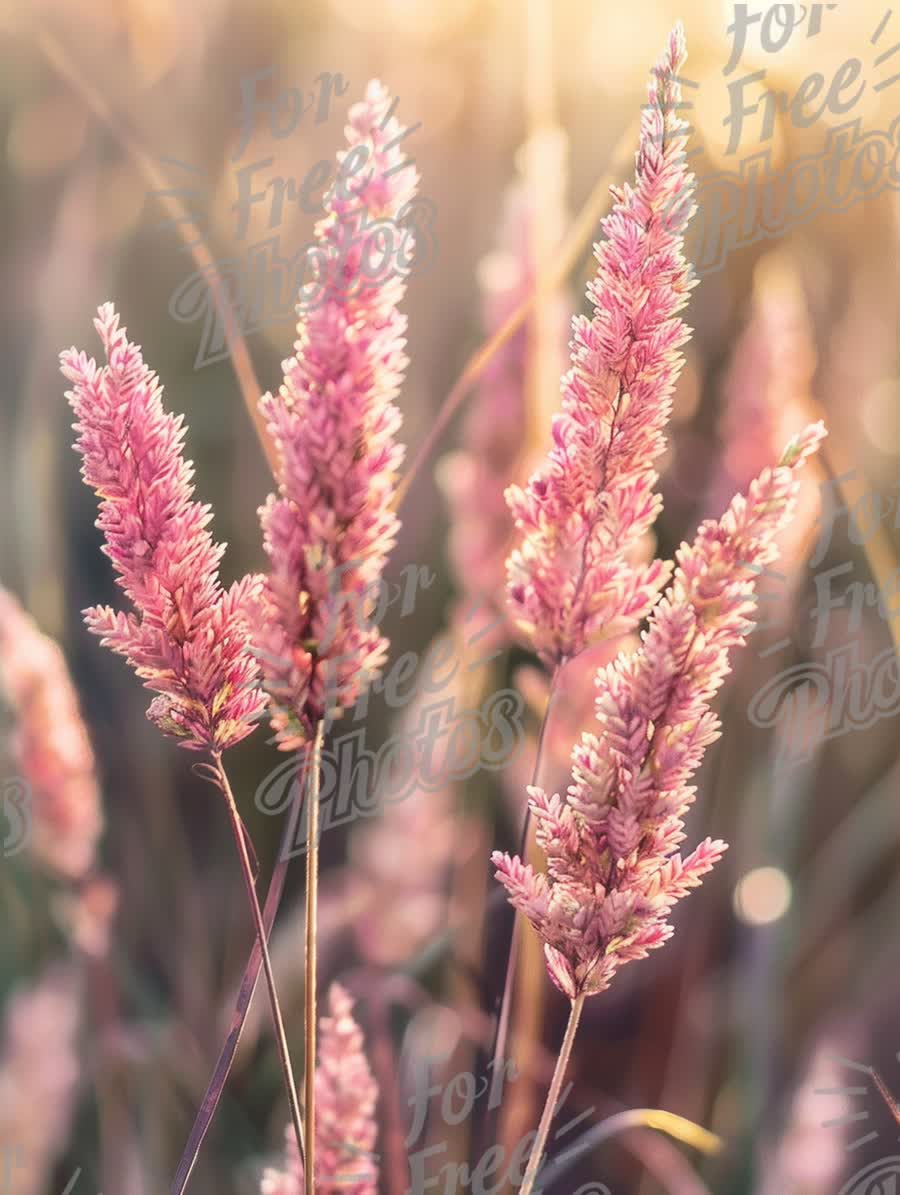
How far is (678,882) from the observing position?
0.30 m

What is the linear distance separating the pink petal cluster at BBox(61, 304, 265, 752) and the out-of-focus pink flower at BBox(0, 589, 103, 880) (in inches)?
8.1

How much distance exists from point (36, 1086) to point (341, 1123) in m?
0.24

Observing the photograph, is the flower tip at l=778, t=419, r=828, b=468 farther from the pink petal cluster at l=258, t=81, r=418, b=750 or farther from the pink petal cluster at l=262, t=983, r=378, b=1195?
the pink petal cluster at l=262, t=983, r=378, b=1195

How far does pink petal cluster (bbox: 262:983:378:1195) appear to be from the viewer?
0.35 metres

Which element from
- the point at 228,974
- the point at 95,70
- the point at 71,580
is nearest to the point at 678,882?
the point at 228,974

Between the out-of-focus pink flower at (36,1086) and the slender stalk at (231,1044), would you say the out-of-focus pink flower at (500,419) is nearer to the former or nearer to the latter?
the slender stalk at (231,1044)

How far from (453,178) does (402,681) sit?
1.02 feet

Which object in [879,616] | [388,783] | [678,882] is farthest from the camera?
[879,616]

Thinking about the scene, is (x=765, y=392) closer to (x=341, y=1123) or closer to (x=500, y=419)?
(x=500, y=419)

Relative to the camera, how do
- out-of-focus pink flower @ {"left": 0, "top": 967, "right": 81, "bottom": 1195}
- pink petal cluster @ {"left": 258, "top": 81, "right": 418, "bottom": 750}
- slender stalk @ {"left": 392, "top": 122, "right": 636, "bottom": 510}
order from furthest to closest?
out-of-focus pink flower @ {"left": 0, "top": 967, "right": 81, "bottom": 1195}
slender stalk @ {"left": 392, "top": 122, "right": 636, "bottom": 510}
pink petal cluster @ {"left": 258, "top": 81, "right": 418, "bottom": 750}

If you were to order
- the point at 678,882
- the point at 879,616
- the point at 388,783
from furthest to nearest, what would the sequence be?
1. the point at 879,616
2. the point at 388,783
3. the point at 678,882

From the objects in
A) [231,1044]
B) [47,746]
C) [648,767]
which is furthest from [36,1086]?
[648,767]

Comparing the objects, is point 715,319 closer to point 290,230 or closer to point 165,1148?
point 290,230

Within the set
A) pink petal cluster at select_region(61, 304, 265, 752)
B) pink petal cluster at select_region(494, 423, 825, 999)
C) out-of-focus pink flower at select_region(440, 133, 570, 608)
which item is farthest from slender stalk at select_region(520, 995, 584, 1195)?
out-of-focus pink flower at select_region(440, 133, 570, 608)
